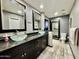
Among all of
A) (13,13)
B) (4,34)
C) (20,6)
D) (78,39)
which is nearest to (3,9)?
(13,13)

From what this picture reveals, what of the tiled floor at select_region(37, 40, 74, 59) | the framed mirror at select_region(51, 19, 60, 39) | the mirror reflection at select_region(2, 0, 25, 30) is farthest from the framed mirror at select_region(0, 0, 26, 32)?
the framed mirror at select_region(51, 19, 60, 39)

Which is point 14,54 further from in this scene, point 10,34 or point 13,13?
point 13,13

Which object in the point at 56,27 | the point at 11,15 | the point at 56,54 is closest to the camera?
the point at 11,15

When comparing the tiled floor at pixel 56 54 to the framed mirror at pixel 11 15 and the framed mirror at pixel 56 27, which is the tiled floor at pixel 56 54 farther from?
the framed mirror at pixel 56 27

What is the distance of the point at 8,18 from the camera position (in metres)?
2.29

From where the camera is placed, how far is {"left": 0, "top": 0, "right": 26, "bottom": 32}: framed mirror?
6.89 feet

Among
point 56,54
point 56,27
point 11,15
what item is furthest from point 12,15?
point 56,27

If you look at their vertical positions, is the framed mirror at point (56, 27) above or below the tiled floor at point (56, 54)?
above

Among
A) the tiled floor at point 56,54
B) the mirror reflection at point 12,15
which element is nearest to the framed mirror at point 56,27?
the tiled floor at point 56,54

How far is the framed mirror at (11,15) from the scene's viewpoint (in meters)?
2.10

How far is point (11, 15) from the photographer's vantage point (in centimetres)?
243

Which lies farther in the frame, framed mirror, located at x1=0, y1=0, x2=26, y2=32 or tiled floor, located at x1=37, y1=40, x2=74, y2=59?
tiled floor, located at x1=37, y1=40, x2=74, y2=59

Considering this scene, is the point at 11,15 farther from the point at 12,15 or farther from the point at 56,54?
the point at 56,54

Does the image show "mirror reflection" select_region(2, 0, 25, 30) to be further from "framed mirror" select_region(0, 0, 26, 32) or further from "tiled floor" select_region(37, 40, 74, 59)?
"tiled floor" select_region(37, 40, 74, 59)
